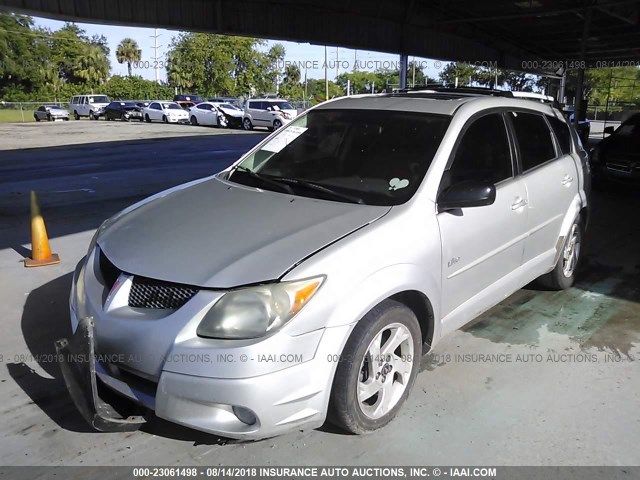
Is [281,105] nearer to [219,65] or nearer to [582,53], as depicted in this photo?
[582,53]

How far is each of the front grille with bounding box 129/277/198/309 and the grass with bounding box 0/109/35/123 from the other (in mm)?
47071

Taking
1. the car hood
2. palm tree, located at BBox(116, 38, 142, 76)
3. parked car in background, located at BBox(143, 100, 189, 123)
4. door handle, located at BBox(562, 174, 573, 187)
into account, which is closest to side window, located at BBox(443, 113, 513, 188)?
the car hood

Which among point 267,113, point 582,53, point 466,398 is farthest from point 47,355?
point 267,113

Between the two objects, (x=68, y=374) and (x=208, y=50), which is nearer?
(x=68, y=374)

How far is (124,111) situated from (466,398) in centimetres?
4115

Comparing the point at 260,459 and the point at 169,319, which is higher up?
the point at 169,319

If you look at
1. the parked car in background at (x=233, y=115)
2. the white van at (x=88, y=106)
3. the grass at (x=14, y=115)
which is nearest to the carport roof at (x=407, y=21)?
the parked car in background at (x=233, y=115)

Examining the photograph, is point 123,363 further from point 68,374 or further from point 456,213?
point 456,213

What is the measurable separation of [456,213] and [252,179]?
1.41m

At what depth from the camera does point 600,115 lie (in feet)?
143

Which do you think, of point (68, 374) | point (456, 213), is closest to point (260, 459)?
point (68, 374)

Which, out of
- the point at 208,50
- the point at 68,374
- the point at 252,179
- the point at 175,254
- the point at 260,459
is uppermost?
the point at 208,50

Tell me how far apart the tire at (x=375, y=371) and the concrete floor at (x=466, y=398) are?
0.13 metres

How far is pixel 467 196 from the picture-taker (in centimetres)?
321
